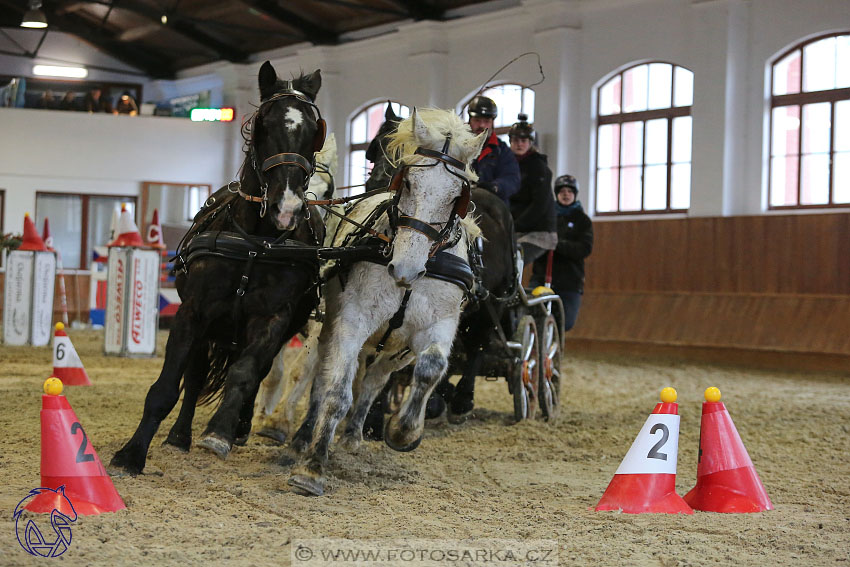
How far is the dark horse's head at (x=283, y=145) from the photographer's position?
3844 millimetres

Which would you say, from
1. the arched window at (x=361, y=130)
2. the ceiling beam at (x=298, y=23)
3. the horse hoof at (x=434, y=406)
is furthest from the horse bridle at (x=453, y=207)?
the ceiling beam at (x=298, y=23)

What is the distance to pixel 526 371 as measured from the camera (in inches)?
254

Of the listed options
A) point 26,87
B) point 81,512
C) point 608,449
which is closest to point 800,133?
point 608,449

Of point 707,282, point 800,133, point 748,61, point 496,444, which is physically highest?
point 748,61

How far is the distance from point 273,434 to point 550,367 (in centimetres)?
238

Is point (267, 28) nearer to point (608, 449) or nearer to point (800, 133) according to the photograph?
point (800, 133)

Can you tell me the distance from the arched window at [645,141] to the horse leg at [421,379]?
1091 centimetres

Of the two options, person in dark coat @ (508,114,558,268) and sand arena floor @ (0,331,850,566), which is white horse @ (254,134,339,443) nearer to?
sand arena floor @ (0,331,850,566)

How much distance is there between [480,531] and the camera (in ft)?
10.8

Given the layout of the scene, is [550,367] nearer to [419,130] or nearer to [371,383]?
[371,383]

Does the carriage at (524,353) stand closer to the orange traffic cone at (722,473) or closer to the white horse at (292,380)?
the white horse at (292,380)

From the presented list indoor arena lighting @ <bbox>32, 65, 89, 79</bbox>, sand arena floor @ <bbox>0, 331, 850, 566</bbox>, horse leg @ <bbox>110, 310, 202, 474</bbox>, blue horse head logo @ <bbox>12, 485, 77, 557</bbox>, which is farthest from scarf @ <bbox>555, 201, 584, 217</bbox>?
indoor arena lighting @ <bbox>32, 65, 89, 79</bbox>

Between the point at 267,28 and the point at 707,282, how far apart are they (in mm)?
11857

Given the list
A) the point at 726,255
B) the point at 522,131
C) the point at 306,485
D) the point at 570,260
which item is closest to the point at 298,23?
the point at 726,255
